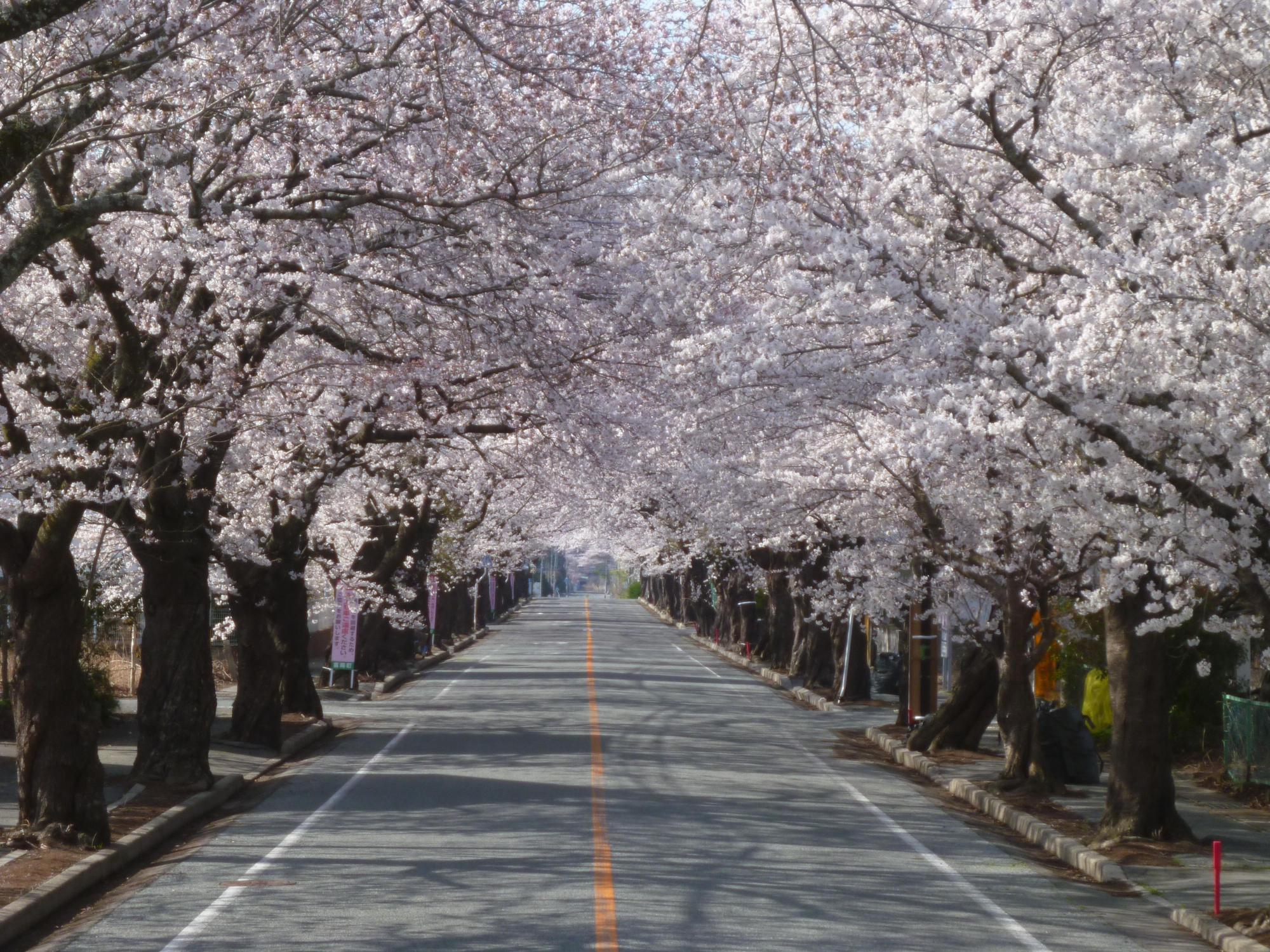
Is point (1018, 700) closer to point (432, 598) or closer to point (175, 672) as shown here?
point (175, 672)

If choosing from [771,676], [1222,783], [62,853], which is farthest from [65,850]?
[771,676]

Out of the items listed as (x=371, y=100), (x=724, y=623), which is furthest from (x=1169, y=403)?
(x=724, y=623)

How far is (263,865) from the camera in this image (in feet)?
41.1

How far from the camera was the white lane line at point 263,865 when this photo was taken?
9.72 m

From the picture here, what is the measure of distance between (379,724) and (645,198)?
14157 mm

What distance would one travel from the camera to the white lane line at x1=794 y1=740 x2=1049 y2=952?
10.3 m

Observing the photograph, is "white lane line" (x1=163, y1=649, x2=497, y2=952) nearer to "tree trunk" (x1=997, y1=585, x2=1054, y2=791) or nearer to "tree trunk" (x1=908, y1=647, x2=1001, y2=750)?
"tree trunk" (x1=997, y1=585, x2=1054, y2=791)

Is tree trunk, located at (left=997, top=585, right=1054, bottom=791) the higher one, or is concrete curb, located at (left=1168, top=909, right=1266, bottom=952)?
tree trunk, located at (left=997, top=585, right=1054, bottom=791)

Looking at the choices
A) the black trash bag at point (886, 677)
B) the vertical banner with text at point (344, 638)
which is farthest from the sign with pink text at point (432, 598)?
the black trash bag at point (886, 677)

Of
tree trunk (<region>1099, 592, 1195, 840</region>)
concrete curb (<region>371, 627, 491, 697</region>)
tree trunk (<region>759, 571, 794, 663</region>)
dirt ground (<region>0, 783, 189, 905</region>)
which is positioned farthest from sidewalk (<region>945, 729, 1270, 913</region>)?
tree trunk (<region>759, 571, 794, 663</region>)

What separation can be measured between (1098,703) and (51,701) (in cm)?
1627

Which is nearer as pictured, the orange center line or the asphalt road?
the orange center line

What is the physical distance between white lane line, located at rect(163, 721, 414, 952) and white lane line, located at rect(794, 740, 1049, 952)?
5.75m

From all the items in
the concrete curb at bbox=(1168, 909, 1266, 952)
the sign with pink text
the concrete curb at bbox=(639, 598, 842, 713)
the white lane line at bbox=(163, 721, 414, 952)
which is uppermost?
the sign with pink text
